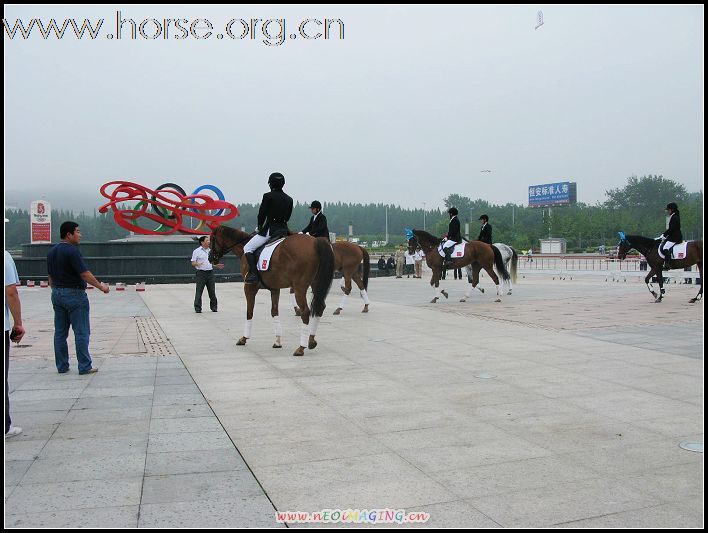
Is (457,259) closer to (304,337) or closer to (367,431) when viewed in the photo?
(304,337)

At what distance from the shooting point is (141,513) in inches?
140

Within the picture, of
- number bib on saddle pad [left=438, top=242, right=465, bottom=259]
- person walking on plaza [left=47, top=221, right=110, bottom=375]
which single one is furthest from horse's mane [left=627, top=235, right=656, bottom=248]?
person walking on plaza [left=47, top=221, right=110, bottom=375]

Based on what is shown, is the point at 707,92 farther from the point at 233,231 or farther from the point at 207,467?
the point at 233,231

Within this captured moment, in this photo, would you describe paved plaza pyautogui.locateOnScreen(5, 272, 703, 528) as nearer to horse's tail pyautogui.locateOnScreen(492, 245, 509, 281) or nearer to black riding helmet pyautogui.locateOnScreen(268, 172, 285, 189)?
black riding helmet pyautogui.locateOnScreen(268, 172, 285, 189)

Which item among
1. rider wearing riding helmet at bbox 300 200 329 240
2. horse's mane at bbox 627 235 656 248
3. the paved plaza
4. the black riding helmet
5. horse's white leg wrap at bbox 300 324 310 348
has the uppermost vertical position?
the black riding helmet

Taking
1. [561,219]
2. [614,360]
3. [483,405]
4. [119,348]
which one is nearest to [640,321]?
[614,360]

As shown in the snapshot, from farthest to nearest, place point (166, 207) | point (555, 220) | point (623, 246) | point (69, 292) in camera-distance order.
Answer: point (555, 220)
point (166, 207)
point (623, 246)
point (69, 292)

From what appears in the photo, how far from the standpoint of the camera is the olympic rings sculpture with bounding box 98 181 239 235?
30312mm

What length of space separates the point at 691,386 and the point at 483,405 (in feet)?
7.81

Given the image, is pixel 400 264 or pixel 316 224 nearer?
pixel 316 224

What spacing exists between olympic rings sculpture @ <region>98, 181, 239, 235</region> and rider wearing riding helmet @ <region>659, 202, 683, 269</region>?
2144 cm

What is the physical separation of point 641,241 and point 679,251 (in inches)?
45.9

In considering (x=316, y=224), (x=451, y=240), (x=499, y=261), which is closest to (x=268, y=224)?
(x=316, y=224)

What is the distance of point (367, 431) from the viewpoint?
5.22m
